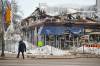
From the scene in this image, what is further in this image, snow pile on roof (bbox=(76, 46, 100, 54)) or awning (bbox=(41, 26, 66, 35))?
awning (bbox=(41, 26, 66, 35))

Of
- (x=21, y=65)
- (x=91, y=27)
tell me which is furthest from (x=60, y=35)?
(x=21, y=65)

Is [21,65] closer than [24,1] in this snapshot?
Yes

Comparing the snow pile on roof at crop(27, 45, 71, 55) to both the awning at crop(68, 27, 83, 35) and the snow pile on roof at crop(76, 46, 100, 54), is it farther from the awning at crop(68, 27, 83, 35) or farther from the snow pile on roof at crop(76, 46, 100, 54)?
the awning at crop(68, 27, 83, 35)

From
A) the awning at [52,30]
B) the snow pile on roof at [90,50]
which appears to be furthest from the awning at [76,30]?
the snow pile on roof at [90,50]

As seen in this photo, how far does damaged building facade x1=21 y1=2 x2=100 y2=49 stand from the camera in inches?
1949

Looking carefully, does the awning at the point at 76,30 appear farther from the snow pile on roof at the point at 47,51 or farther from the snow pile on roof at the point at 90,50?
the snow pile on roof at the point at 47,51

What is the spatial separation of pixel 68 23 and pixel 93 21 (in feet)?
10.5

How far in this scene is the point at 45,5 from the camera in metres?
49.9

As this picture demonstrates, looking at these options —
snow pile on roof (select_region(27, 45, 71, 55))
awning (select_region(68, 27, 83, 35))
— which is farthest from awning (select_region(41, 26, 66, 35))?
snow pile on roof (select_region(27, 45, 71, 55))

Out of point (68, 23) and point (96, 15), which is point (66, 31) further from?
point (96, 15)

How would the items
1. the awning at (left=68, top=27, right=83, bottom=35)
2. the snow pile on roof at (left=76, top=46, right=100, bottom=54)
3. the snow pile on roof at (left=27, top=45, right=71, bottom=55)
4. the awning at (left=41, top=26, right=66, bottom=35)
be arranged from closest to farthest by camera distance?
1. the snow pile on roof at (left=27, top=45, right=71, bottom=55)
2. the snow pile on roof at (left=76, top=46, right=100, bottom=54)
3. the awning at (left=41, top=26, right=66, bottom=35)
4. the awning at (left=68, top=27, right=83, bottom=35)

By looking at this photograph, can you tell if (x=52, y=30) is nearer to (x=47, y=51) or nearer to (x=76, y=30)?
(x=76, y=30)

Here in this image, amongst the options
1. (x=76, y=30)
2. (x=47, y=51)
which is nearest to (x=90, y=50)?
(x=76, y=30)

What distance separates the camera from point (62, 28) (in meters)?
49.6
